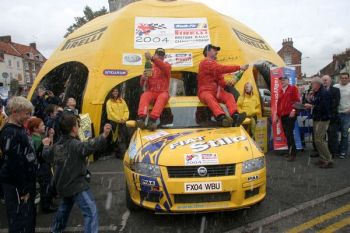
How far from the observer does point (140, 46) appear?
11.2m

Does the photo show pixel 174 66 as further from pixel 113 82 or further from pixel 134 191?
pixel 134 191

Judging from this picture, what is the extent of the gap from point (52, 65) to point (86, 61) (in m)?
2.16

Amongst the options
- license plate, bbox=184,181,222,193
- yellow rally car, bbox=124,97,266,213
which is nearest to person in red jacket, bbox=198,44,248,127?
yellow rally car, bbox=124,97,266,213

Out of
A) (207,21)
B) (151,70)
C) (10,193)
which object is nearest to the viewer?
(10,193)

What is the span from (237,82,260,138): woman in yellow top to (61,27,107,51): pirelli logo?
4978 mm

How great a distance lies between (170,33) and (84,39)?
3.04 meters

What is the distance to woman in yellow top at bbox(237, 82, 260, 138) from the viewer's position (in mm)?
9680

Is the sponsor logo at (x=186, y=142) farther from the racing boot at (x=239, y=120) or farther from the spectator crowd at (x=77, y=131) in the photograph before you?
the racing boot at (x=239, y=120)

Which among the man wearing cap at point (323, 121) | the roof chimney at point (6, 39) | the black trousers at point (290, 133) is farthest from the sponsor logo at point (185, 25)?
the roof chimney at point (6, 39)

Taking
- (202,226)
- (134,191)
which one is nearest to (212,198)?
(202,226)

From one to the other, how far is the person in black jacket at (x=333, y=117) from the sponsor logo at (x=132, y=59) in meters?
5.11

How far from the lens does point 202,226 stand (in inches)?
190

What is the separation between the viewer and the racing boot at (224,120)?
20.1 feet

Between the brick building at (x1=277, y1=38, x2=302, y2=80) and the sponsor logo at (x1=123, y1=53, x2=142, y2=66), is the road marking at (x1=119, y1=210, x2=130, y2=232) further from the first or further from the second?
the brick building at (x1=277, y1=38, x2=302, y2=80)
